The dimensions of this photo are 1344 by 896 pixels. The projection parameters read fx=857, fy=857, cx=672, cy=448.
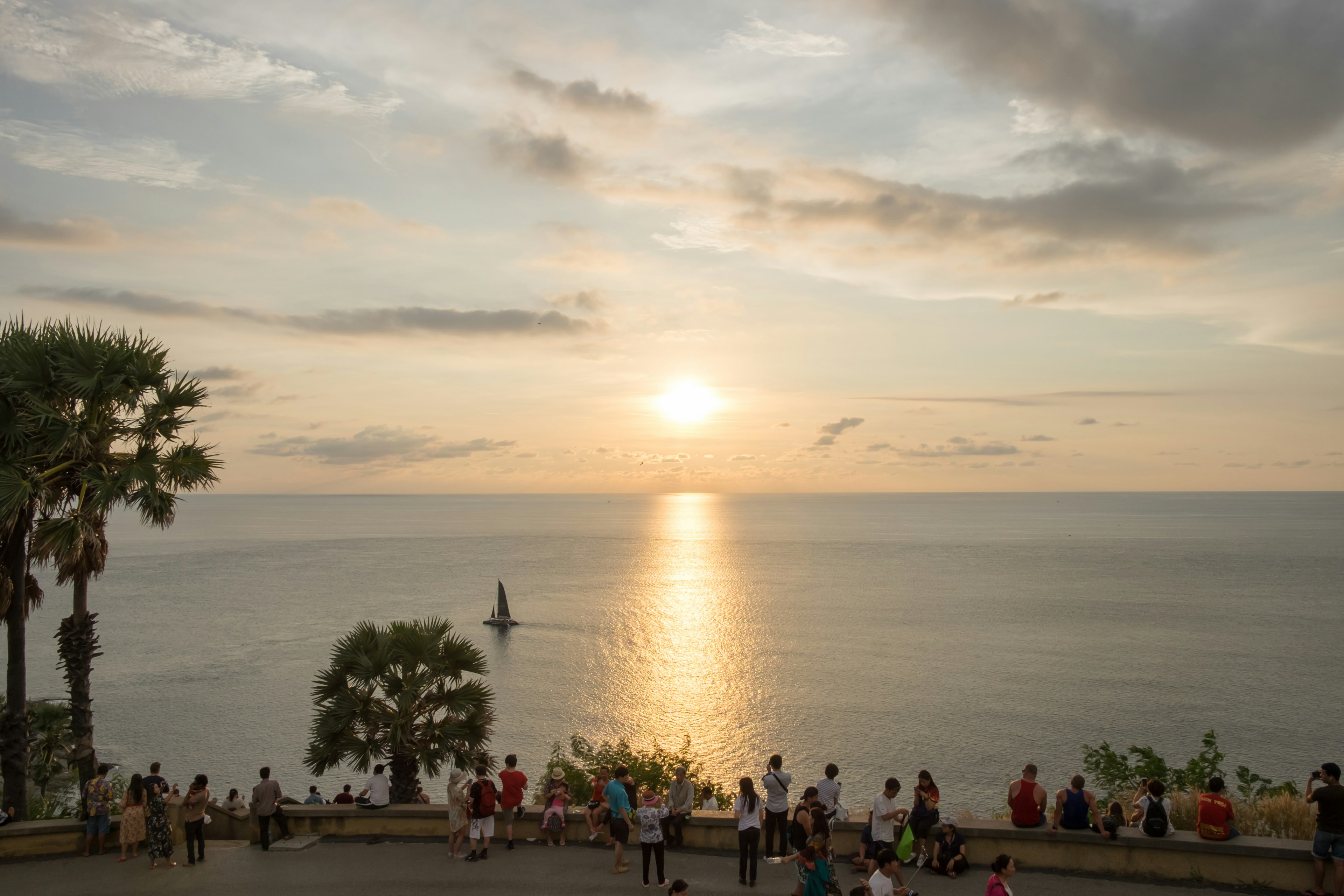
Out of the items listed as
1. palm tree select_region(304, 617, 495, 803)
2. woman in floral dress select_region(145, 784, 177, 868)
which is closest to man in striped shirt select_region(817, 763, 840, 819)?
palm tree select_region(304, 617, 495, 803)

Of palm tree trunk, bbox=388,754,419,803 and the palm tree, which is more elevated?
the palm tree

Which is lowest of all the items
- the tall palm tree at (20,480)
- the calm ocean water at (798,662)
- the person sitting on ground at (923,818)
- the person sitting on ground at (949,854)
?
the calm ocean water at (798,662)

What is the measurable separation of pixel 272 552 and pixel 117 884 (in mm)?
174101

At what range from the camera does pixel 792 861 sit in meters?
12.1

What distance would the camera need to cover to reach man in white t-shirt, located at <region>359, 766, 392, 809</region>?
1420 cm

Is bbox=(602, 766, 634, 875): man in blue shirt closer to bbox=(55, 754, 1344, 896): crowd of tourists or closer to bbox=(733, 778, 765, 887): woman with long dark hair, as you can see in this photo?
bbox=(55, 754, 1344, 896): crowd of tourists

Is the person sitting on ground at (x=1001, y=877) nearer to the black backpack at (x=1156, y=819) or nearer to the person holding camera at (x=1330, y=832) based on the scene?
the black backpack at (x=1156, y=819)

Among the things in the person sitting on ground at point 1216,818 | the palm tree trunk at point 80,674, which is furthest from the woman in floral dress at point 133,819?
the person sitting on ground at point 1216,818

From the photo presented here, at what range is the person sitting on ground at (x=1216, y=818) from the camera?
35.3ft

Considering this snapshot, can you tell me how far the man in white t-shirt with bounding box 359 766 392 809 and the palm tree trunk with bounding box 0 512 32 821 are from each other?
6543mm

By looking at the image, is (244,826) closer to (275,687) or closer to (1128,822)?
(1128,822)

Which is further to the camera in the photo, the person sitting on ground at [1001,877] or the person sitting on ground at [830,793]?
the person sitting on ground at [830,793]

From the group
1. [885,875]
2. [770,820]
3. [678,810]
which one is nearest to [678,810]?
[678,810]

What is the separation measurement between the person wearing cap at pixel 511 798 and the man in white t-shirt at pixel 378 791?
2.22 metres
